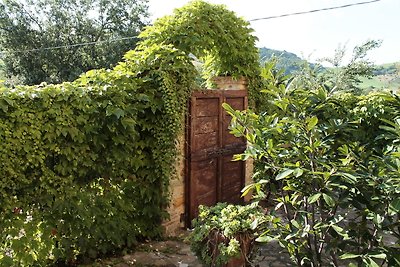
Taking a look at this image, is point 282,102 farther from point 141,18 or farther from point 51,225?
point 141,18

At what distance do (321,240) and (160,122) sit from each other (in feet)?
7.46

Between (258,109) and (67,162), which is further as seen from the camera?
(258,109)

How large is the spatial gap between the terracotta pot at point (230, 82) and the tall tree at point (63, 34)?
13.8 m

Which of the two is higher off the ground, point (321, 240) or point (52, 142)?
point (52, 142)

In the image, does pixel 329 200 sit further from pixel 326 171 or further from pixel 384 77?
pixel 384 77

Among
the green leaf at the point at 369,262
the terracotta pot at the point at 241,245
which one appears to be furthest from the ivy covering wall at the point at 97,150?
the green leaf at the point at 369,262

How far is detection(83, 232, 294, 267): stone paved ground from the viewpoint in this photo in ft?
11.4

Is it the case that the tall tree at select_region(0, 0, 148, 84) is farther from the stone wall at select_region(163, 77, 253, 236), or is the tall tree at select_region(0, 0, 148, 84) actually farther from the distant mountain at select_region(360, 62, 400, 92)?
the stone wall at select_region(163, 77, 253, 236)

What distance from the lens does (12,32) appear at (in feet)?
59.9

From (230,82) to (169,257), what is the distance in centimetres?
307

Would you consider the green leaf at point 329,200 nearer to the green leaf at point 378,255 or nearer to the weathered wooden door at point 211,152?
the green leaf at point 378,255

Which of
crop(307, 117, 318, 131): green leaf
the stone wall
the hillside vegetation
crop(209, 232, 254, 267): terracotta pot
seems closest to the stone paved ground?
the stone wall

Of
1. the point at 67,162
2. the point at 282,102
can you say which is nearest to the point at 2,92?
the point at 67,162

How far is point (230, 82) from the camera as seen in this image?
18.5ft
